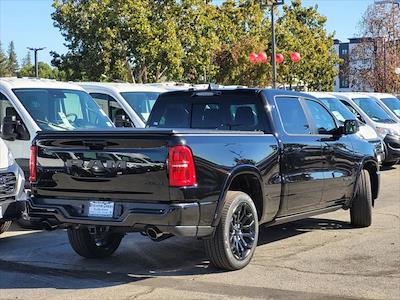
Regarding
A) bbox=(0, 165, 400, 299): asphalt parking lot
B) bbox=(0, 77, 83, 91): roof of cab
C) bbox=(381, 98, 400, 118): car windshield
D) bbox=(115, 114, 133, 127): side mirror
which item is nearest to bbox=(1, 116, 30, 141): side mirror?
bbox=(0, 77, 83, 91): roof of cab

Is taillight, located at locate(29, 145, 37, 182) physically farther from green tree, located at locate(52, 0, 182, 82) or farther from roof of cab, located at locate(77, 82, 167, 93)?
green tree, located at locate(52, 0, 182, 82)

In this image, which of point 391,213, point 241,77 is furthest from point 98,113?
point 241,77

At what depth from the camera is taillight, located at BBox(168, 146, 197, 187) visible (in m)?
5.69

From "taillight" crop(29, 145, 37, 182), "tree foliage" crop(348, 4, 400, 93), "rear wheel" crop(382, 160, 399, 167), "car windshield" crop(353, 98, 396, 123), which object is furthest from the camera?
"tree foliage" crop(348, 4, 400, 93)

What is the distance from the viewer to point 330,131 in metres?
8.23

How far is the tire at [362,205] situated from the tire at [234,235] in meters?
2.67

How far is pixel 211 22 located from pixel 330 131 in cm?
2548

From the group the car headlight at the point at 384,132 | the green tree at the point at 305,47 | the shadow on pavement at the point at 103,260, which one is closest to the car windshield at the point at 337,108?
the car headlight at the point at 384,132

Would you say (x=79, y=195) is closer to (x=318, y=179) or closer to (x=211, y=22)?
(x=318, y=179)

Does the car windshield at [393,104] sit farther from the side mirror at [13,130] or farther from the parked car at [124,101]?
the side mirror at [13,130]

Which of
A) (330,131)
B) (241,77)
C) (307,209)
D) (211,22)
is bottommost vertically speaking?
(307,209)

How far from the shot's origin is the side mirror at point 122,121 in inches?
479

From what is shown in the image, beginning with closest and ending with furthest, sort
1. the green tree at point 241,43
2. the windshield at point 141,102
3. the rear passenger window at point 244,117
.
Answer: the rear passenger window at point 244,117, the windshield at point 141,102, the green tree at point 241,43

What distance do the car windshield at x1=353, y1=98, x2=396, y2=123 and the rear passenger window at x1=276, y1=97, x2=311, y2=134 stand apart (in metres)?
10.1
